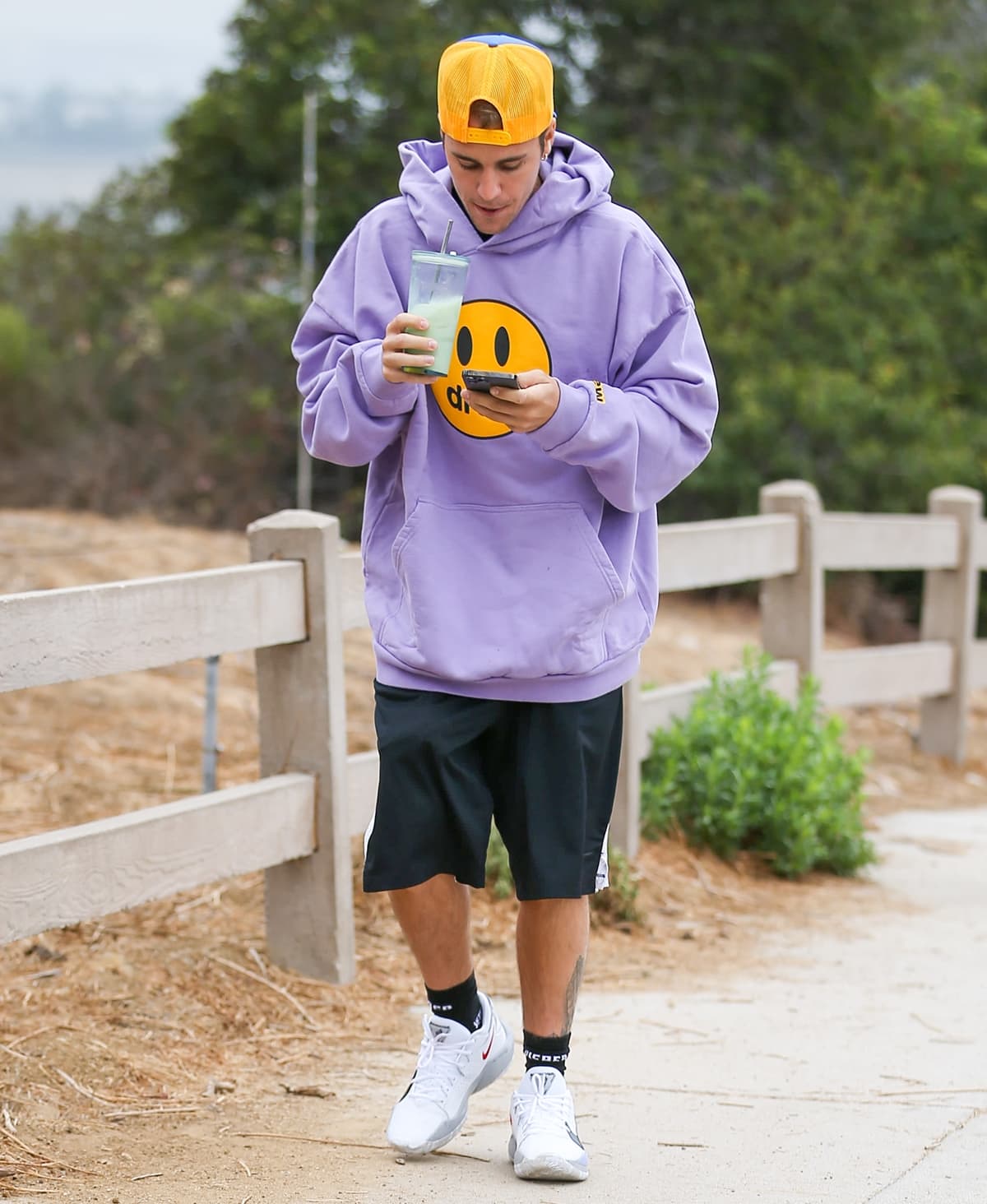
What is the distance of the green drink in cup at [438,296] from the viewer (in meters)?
2.54

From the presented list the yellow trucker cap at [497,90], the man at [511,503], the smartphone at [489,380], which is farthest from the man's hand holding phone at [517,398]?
the yellow trucker cap at [497,90]

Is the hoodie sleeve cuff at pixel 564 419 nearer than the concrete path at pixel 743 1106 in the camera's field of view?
Yes

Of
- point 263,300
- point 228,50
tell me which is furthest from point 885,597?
point 228,50

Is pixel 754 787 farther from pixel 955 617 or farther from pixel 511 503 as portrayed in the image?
pixel 955 617

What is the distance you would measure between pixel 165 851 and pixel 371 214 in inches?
58.0

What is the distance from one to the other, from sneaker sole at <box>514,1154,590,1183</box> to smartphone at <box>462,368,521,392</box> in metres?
1.30

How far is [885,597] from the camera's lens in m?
12.1

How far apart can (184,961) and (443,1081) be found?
124 centimetres

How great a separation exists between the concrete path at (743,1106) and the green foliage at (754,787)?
0.58m

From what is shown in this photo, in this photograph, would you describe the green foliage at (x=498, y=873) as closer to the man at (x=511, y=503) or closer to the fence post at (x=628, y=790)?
the fence post at (x=628, y=790)

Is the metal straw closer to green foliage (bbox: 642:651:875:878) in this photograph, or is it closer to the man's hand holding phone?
the man's hand holding phone

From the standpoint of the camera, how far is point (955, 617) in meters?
7.51

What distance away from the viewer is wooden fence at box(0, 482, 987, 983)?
3.27 meters

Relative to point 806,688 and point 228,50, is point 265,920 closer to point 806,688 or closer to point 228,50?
point 806,688
